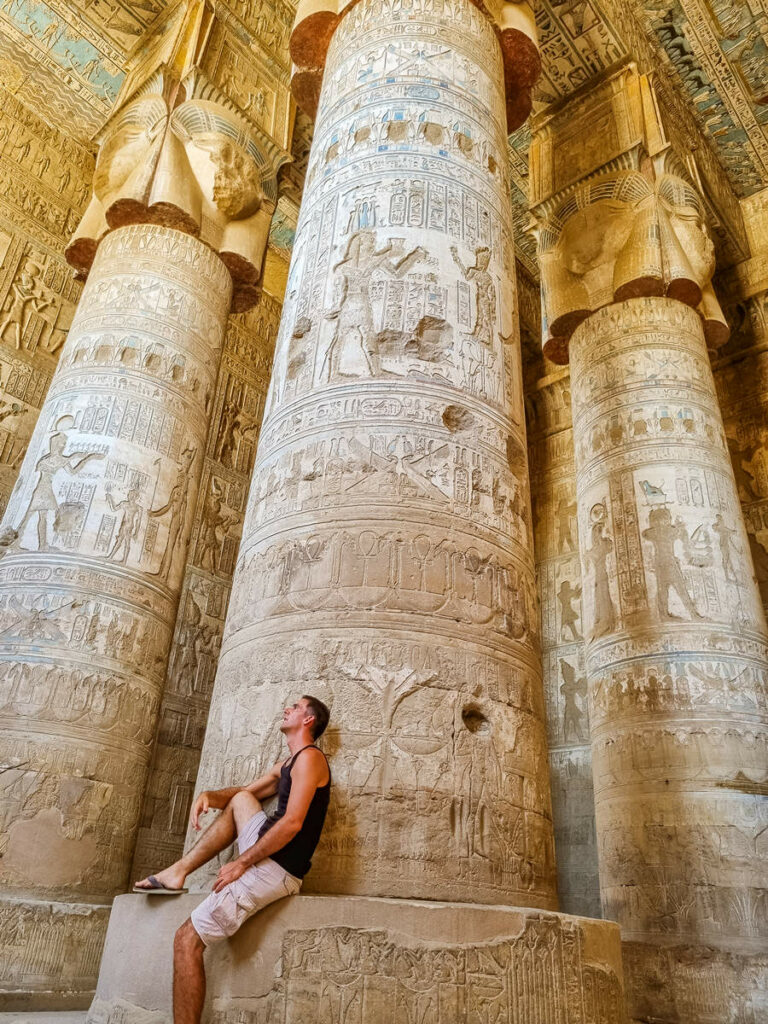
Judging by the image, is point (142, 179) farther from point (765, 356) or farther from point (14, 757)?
point (765, 356)

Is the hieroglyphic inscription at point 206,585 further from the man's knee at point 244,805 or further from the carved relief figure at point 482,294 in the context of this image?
the carved relief figure at point 482,294

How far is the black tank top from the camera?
2055 mm

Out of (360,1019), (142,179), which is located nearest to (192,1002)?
(360,1019)

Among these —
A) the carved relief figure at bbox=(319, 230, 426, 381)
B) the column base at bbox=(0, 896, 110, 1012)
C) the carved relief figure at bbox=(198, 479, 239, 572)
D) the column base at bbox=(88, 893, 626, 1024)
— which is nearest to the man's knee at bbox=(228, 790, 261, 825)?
the column base at bbox=(88, 893, 626, 1024)

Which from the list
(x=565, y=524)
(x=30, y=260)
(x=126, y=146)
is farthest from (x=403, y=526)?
(x=565, y=524)

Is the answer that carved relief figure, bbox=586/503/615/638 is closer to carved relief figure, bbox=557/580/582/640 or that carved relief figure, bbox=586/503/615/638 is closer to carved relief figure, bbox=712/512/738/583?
carved relief figure, bbox=712/512/738/583

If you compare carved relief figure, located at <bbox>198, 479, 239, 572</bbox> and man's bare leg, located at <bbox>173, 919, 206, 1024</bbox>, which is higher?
carved relief figure, located at <bbox>198, 479, 239, 572</bbox>

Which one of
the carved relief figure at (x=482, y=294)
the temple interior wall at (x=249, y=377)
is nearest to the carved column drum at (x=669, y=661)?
the temple interior wall at (x=249, y=377)

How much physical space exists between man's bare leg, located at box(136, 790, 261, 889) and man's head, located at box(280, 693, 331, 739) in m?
0.23

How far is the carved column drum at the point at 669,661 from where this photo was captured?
4246 millimetres

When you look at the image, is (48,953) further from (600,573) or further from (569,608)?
(569,608)

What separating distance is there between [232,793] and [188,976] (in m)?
0.50

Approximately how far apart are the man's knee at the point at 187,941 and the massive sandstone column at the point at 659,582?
3237 mm

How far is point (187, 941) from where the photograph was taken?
198 cm
